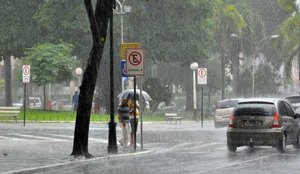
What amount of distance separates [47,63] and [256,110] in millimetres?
31739

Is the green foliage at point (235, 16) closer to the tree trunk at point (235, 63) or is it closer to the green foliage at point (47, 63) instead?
the tree trunk at point (235, 63)

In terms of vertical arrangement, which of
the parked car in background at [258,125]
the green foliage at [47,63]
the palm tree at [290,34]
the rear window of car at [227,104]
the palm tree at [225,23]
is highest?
the palm tree at [225,23]

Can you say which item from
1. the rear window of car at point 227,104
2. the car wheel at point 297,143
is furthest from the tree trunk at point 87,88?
the rear window of car at point 227,104

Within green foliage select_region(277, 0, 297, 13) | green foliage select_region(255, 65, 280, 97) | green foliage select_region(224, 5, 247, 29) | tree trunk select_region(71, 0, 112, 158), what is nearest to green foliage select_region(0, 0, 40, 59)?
green foliage select_region(277, 0, 297, 13)

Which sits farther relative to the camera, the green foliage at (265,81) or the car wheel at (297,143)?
the green foliage at (265,81)

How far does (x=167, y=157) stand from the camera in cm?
2162

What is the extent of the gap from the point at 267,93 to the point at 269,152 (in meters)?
65.5

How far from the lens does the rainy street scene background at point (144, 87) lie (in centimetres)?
2081

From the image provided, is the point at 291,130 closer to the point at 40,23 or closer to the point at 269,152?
the point at 269,152

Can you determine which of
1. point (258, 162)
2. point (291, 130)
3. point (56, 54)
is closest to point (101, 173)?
point (258, 162)

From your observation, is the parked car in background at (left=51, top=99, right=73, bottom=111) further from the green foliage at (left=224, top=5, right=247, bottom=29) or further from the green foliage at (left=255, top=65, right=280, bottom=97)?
the green foliage at (left=255, top=65, right=280, bottom=97)

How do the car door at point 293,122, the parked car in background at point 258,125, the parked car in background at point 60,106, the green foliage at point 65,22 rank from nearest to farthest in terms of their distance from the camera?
the parked car in background at point 258,125 < the car door at point 293,122 < the green foliage at point 65,22 < the parked car in background at point 60,106

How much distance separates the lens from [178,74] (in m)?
91.3

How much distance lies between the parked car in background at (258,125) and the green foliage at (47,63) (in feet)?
101
